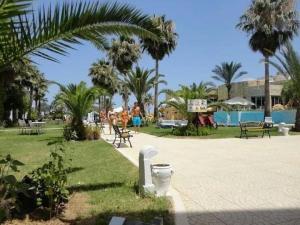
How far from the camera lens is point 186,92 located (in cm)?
2353

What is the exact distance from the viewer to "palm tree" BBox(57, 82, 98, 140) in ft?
69.0

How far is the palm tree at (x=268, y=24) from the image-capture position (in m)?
36.1

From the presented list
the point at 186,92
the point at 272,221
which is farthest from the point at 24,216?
the point at 186,92

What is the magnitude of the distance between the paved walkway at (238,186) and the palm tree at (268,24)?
24.2m

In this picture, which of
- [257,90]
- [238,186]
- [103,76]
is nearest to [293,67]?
[238,186]

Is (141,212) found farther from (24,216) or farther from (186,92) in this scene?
(186,92)

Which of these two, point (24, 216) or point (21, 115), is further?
point (21, 115)

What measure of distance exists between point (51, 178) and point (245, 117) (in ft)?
125

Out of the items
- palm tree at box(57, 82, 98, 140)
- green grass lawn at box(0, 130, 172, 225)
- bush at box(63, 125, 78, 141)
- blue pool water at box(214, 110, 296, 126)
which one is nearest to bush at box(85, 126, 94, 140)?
palm tree at box(57, 82, 98, 140)

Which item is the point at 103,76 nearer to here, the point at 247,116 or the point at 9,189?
the point at 247,116

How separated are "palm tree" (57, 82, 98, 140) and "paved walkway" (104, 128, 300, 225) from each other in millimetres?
7625

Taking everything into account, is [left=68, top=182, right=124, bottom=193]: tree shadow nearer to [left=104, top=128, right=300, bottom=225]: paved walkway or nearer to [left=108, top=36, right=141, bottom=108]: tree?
[left=104, top=128, right=300, bottom=225]: paved walkway

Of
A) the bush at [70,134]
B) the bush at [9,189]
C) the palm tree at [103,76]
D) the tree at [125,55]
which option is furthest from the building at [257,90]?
the bush at [9,189]

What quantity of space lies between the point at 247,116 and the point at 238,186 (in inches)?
1403
